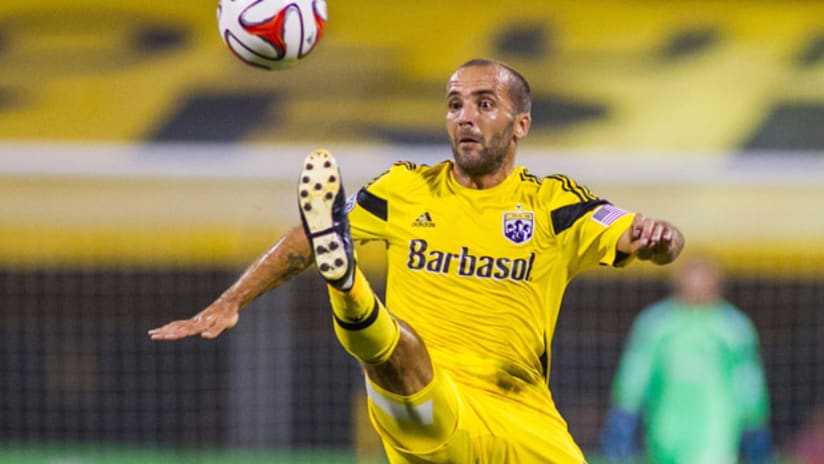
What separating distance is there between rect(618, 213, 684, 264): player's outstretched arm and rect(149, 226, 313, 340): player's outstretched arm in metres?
1.28

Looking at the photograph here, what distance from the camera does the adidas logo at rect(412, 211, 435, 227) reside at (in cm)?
620

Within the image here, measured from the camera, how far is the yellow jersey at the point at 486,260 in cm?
608

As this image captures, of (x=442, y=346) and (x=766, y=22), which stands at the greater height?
(x=766, y=22)

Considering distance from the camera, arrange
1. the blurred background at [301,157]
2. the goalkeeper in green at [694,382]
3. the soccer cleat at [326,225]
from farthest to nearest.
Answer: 1. the blurred background at [301,157]
2. the goalkeeper in green at [694,382]
3. the soccer cleat at [326,225]

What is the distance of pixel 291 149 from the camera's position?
14.9 m

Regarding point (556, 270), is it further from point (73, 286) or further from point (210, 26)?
point (73, 286)

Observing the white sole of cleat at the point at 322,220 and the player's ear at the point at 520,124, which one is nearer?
the white sole of cleat at the point at 322,220

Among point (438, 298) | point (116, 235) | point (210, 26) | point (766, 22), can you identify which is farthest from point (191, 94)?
point (438, 298)

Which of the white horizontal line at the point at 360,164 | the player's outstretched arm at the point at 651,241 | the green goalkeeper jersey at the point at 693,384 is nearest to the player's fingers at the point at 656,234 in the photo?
the player's outstretched arm at the point at 651,241

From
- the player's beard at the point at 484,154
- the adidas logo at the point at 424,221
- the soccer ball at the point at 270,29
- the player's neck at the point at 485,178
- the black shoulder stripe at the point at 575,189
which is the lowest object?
the adidas logo at the point at 424,221

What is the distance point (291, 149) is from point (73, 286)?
397 cm

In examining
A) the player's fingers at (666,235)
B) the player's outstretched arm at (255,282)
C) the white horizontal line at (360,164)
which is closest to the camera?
the player's outstretched arm at (255,282)

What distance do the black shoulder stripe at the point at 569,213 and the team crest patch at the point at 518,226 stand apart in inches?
3.8

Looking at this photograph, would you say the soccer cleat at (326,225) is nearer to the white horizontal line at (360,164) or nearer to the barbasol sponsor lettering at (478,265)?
the barbasol sponsor lettering at (478,265)
